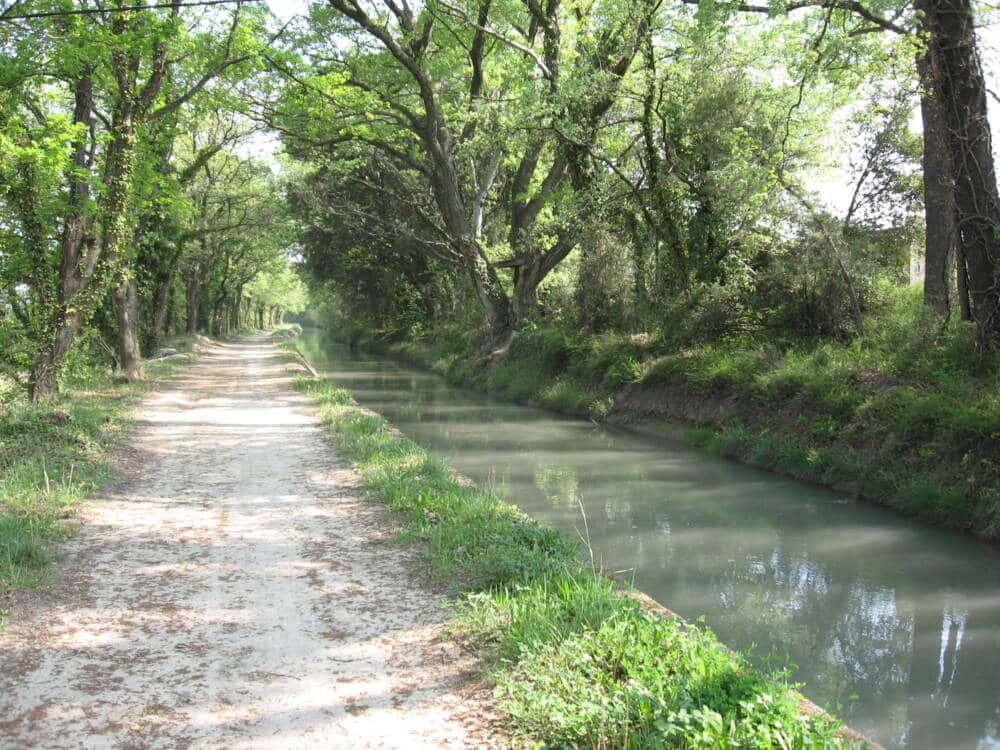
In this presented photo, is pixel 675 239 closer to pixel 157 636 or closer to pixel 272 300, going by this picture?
pixel 157 636

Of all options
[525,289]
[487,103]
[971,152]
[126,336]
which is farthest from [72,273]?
[971,152]

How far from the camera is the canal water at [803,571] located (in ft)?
17.1

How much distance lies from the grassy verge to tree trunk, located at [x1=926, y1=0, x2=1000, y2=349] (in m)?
7.85

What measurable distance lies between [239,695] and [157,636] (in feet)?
3.48

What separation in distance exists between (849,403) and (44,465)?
10808 mm

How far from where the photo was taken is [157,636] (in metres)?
4.76

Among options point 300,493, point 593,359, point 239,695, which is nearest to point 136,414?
point 300,493

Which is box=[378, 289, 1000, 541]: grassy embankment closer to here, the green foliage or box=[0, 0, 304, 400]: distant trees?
the green foliage

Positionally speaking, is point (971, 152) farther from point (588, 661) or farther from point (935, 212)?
point (588, 661)

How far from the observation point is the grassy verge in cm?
335

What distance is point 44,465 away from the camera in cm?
842

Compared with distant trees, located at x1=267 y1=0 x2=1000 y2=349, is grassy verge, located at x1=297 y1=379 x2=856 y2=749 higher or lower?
lower

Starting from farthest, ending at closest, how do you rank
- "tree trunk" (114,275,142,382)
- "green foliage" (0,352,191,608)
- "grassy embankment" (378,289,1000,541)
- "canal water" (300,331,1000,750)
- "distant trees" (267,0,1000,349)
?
"tree trunk" (114,275,142,382), "distant trees" (267,0,1000,349), "grassy embankment" (378,289,1000,541), "green foliage" (0,352,191,608), "canal water" (300,331,1000,750)

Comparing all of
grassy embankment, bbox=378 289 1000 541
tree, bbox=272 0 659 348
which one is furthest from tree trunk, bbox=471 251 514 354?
grassy embankment, bbox=378 289 1000 541
